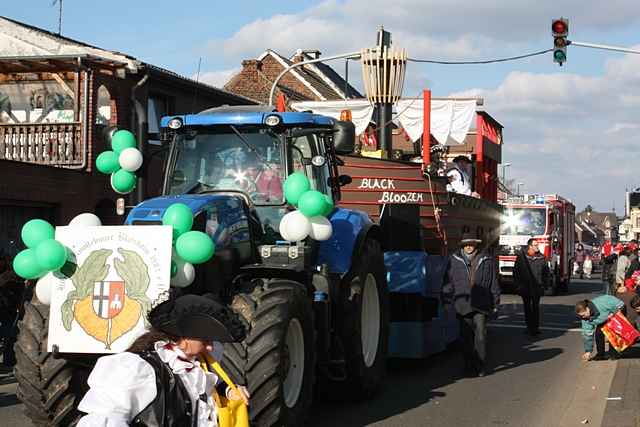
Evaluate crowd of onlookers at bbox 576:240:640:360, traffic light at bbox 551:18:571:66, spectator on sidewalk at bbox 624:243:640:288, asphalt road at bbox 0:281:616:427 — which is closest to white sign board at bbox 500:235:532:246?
traffic light at bbox 551:18:571:66

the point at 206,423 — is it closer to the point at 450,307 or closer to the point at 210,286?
the point at 210,286

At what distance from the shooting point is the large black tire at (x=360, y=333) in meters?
9.50

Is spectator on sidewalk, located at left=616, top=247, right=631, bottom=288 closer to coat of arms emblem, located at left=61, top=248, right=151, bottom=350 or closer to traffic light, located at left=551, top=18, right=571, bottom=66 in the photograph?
traffic light, located at left=551, top=18, right=571, bottom=66

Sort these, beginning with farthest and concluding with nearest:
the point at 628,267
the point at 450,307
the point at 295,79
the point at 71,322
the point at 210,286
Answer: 1. the point at 295,79
2. the point at 628,267
3. the point at 450,307
4. the point at 210,286
5. the point at 71,322

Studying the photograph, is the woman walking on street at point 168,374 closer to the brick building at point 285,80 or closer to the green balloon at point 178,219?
the green balloon at point 178,219

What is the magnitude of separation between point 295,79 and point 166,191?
41.6 meters

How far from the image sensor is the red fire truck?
2961cm

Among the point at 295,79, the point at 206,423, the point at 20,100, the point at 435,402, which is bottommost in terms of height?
the point at 435,402

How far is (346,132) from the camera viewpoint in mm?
9219

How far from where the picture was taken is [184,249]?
7.11 m

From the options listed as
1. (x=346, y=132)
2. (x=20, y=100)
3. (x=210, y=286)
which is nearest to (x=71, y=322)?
(x=210, y=286)

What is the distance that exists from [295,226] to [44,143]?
17.4 meters

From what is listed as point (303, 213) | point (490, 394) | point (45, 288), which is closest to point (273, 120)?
point (303, 213)

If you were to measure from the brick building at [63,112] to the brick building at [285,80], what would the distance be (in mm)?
17560
